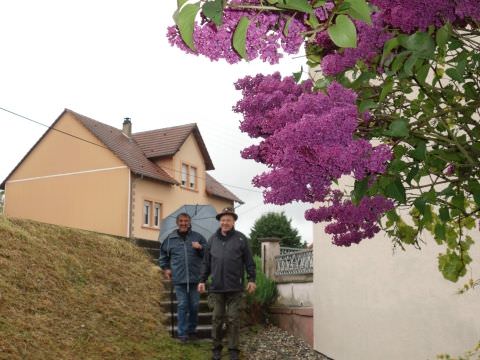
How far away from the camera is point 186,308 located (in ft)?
31.4

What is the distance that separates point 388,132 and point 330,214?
114 cm

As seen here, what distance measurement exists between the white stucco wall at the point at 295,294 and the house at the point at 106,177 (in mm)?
15725

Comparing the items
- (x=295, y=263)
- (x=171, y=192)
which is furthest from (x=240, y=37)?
(x=171, y=192)

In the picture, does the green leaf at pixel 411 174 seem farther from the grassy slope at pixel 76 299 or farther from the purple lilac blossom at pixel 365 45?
the grassy slope at pixel 76 299

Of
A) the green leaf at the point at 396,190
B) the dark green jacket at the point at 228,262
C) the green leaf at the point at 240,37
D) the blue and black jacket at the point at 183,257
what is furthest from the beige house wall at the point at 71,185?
the green leaf at the point at 240,37

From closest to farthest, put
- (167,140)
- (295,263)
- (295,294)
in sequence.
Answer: (295,294)
(295,263)
(167,140)

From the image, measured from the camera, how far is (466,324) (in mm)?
7059

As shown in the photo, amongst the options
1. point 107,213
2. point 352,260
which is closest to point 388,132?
point 352,260

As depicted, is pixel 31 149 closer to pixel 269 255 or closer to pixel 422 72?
pixel 269 255

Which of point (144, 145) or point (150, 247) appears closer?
point (150, 247)

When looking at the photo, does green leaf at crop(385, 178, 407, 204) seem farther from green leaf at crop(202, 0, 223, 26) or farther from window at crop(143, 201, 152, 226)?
window at crop(143, 201, 152, 226)

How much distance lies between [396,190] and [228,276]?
18.6 ft

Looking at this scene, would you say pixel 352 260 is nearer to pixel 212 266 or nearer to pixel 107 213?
pixel 212 266

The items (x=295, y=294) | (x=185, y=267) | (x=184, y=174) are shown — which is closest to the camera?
(x=185, y=267)
